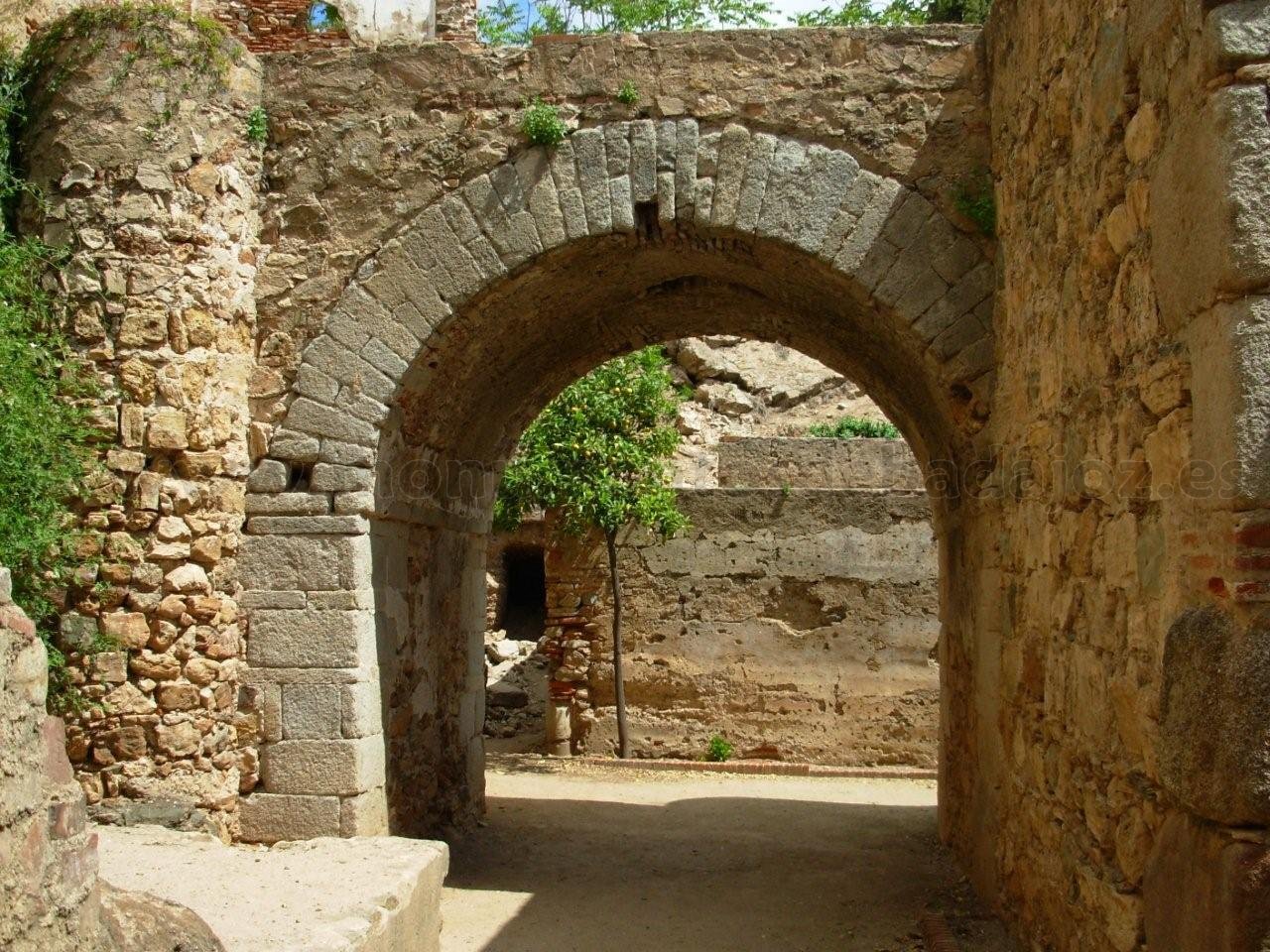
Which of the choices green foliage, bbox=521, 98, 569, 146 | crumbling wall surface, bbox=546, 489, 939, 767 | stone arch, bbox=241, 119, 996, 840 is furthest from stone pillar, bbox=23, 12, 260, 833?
crumbling wall surface, bbox=546, 489, 939, 767

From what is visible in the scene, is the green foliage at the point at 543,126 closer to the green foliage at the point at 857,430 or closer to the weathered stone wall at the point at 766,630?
the weathered stone wall at the point at 766,630

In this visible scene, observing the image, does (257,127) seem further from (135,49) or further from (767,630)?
(767,630)

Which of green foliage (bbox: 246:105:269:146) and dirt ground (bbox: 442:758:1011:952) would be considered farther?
green foliage (bbox: 246:105:269:146)

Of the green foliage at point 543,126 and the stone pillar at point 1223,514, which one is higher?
the green foliage at point 543,126

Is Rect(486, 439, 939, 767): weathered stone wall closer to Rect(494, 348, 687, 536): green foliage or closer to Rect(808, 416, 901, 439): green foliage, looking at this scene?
Rect(494, 348, 687, 536): green foliage

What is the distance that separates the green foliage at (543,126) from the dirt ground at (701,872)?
12.2 feet

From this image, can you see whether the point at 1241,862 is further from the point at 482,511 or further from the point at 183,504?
the point at 482,511

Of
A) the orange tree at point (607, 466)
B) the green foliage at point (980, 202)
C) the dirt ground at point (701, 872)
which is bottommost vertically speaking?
the dirt ground at point (701, 872)

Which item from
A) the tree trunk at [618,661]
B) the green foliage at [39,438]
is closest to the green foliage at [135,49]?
the green foliage at [39,438]

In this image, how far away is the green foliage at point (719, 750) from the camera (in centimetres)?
1093

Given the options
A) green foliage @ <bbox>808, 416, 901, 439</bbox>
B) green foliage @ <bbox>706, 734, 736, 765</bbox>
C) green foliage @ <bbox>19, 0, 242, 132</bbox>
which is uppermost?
green foliage @ <bbox>19, 0, 242, 132</bbox>

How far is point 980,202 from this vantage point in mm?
5508

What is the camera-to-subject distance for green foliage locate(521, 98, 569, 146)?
578 centimetres

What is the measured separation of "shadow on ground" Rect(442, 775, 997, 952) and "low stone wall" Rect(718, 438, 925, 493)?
212 inches
